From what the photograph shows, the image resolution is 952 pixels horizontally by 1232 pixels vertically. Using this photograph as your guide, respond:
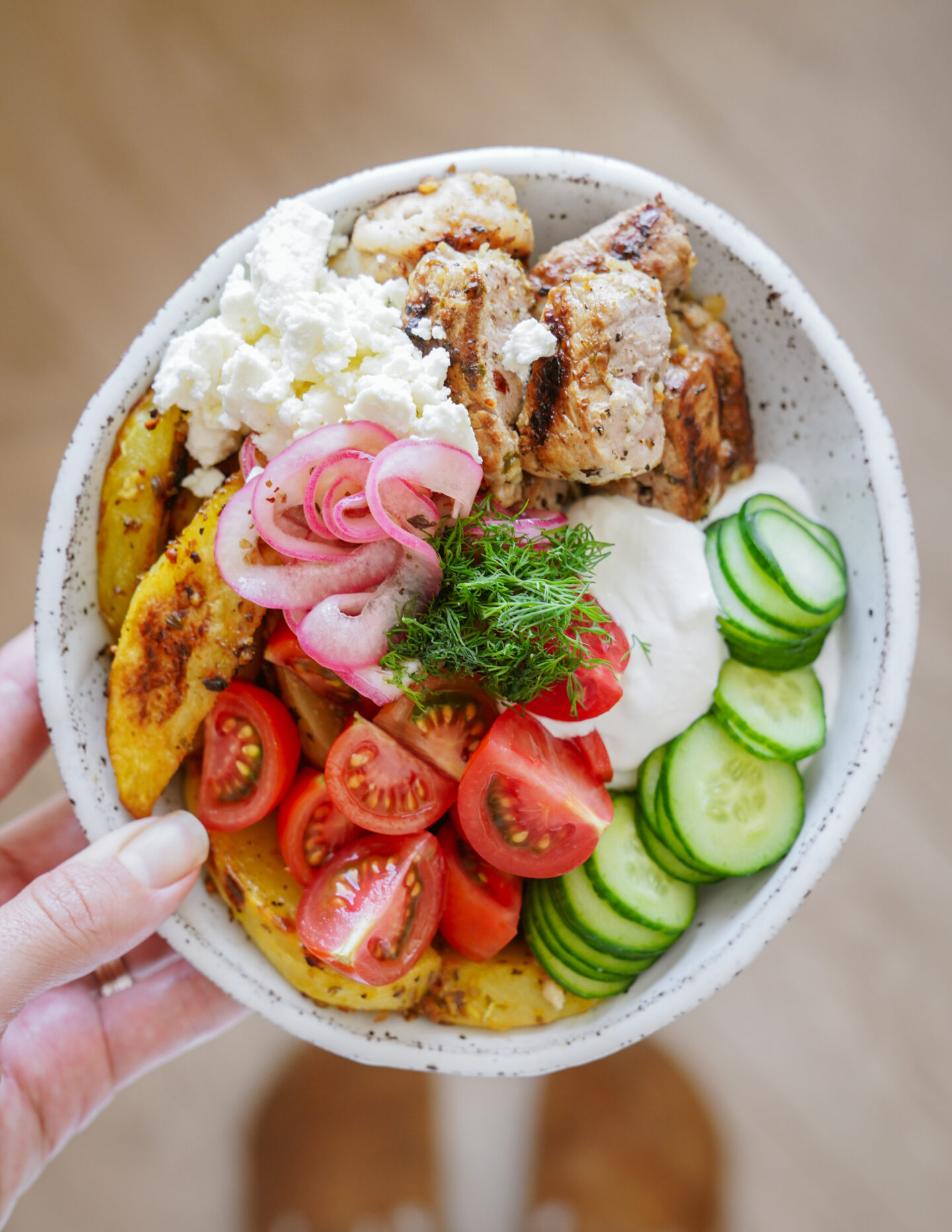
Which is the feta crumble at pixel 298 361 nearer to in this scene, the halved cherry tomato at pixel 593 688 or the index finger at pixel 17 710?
the halved cherry tomato at pixel 593 688

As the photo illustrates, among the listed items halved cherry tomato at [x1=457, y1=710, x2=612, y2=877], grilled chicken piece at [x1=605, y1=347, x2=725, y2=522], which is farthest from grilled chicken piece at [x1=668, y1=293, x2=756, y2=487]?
halved cherry tomato at [x1=457, y1=710, x2=612, y2=877]

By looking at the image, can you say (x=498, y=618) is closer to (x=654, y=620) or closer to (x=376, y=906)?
(x=654, y=620)

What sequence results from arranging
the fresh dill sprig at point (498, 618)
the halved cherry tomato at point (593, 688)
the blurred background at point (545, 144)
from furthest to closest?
1. the blurred background at point (545, 144)
2. the halved cherry tomato at point (593, 688)
3. the fresh dill sprig at point (498, 618)

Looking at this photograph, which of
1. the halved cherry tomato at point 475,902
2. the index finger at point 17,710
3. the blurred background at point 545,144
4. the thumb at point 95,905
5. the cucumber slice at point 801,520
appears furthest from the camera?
the blurred background at point 545,144

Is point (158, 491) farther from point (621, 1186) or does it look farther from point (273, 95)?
point (621, 1186)

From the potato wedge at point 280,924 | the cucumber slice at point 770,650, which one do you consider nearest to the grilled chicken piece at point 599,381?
the cucumber slice at point 770,650

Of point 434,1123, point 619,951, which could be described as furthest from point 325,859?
point 434,1123
